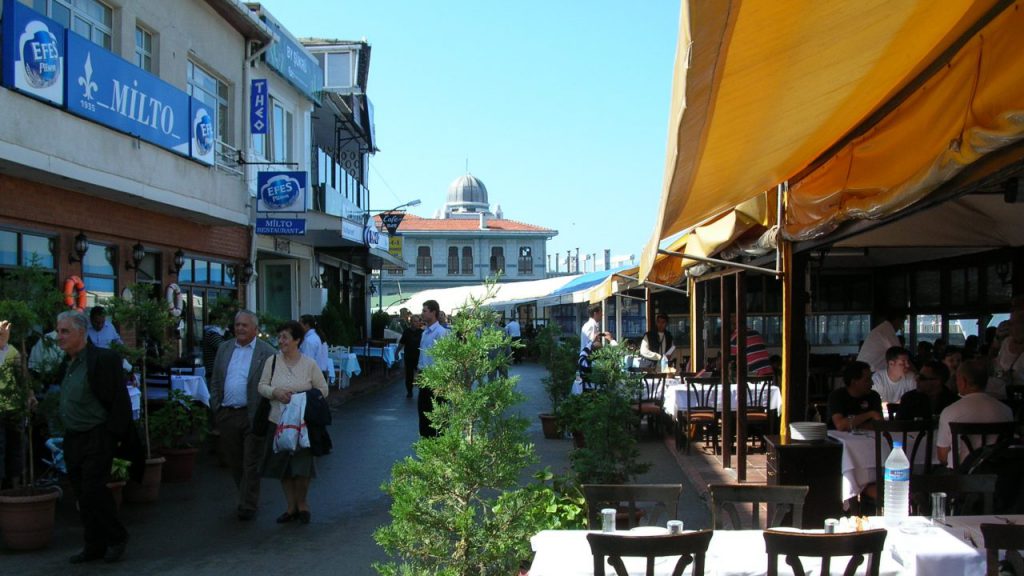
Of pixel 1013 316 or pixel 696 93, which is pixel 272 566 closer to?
pixel 696 93

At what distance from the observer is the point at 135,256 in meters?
14.6

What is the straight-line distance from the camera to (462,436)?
4.84m

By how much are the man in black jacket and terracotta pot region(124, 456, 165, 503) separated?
6.88 ft

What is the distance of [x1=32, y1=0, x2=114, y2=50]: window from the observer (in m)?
12.1

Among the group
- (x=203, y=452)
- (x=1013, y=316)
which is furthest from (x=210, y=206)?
(x=1013, y=316)

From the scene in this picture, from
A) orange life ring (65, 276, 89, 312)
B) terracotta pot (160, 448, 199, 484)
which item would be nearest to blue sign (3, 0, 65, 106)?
orange life ring (65, 276, 89, 312)

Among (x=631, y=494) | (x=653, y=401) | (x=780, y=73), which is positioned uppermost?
(x=780, y=73)

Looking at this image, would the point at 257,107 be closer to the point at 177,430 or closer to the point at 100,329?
the point at 100,329

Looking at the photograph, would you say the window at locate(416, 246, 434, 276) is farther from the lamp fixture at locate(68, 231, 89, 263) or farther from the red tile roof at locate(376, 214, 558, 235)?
the lamp fixture at locate(68, 231, 89, 263)

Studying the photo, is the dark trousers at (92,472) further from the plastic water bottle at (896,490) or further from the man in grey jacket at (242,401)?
the plastic water bottle at (896,490)

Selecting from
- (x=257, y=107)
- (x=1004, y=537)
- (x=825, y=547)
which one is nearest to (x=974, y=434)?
(x=1004, y=537)

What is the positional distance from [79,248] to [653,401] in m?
8.17

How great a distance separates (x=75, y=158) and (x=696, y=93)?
10874 mm

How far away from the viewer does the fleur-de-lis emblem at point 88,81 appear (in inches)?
465
